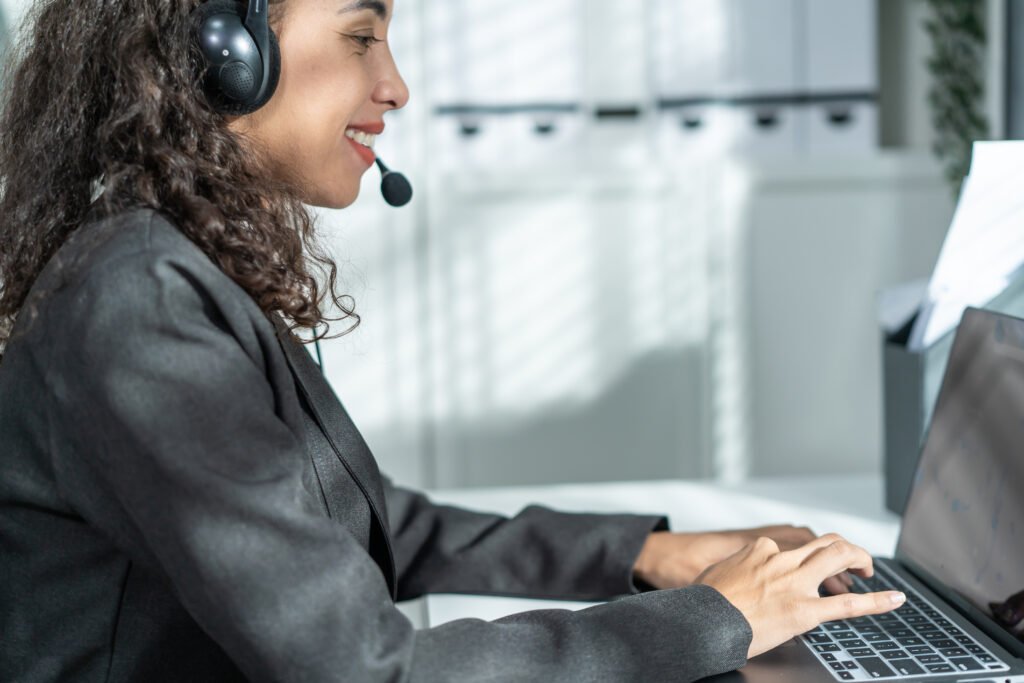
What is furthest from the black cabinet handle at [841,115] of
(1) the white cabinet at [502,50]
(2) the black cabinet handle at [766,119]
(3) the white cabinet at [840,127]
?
(1) the white cabinet at [502,50]

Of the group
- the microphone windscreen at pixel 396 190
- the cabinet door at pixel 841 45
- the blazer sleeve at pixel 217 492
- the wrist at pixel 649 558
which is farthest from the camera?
the cabinet door at pixel 841 45

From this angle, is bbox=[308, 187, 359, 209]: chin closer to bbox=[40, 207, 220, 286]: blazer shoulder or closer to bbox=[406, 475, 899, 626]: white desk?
bbox=[40, 207, 220, 286]: blazer shoulder

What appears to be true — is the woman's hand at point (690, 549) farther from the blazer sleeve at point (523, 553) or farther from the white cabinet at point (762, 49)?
the white cabinet at point (762, 49)

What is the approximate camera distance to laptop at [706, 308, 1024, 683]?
0.69m

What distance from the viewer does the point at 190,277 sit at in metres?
0.63

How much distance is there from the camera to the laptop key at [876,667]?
0.67 m

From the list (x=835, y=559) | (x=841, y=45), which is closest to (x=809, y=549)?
(x=835, y=559)

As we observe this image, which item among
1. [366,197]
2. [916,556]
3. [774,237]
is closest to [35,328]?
[916,556]

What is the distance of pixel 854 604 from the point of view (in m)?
0.71

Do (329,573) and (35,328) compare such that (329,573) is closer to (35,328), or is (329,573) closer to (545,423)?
(35,328)

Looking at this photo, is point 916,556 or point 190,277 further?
point 916,556

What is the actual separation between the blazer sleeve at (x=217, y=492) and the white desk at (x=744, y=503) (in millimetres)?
462

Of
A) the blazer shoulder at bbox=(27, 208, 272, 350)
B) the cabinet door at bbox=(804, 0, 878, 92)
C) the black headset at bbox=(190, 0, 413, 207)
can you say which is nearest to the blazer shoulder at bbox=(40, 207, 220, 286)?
the blazer shoulder at bbox=(27, 208, 272, 350)

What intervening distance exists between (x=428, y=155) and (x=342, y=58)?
1.52 m
